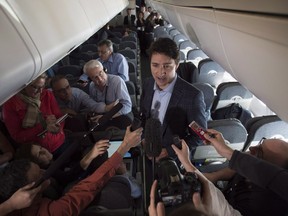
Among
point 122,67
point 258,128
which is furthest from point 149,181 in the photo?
point 122,67

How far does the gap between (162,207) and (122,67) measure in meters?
3.20

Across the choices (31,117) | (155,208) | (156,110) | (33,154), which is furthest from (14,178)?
(156,110)

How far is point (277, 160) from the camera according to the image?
163cm

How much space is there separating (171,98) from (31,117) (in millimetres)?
1292

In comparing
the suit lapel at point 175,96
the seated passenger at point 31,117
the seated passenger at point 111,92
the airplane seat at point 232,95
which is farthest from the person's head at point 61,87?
the airplane seat at point 232,95

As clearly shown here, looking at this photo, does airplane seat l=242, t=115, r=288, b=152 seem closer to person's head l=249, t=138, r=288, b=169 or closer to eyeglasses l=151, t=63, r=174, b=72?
person's head l=249, t=138, r=288, b=169

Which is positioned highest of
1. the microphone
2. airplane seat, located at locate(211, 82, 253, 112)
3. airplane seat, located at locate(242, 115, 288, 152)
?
the microphone

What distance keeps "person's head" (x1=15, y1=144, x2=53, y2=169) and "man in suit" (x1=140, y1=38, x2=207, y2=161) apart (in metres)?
0.94

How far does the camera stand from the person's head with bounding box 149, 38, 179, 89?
1.87m

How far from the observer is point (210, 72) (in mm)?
4203

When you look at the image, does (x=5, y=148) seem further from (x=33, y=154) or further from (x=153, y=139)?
(x=153, y=139)

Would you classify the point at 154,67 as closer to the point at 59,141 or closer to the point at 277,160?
the point at 277,160

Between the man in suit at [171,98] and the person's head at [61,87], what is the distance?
1.32 m

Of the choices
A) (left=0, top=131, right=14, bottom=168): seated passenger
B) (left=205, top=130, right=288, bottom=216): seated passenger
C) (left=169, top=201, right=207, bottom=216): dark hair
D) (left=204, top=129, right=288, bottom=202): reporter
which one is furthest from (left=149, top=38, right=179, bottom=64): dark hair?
(left=0, top=131, right=14, bottom=168): seated passenger
